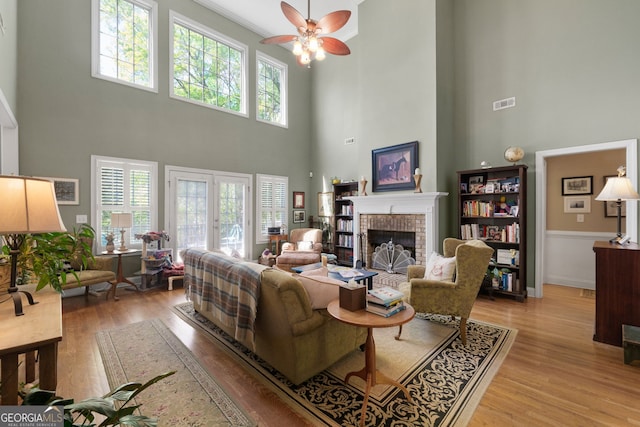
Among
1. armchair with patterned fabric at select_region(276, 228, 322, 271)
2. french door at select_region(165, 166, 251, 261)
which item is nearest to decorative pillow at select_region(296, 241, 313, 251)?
armchair with patterned fabric at select_region(276, 228, 322, 271)

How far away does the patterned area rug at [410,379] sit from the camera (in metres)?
1.82

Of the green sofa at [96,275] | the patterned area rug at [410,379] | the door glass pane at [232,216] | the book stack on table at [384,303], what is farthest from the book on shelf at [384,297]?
the door glass pane at [232,216]

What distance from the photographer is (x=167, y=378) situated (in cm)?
231

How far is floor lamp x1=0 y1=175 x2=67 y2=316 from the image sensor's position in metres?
1.34

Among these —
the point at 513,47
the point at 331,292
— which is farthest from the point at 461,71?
the point at 331,292

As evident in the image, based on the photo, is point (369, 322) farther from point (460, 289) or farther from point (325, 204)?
point (325, 204)

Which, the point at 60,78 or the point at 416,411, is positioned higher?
the point at 60,78

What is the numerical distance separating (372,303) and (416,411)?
2.53 feet

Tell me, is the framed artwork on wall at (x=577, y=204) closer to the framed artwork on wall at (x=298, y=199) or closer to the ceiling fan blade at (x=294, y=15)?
the ceiling fan blade at (x=294, y=15)

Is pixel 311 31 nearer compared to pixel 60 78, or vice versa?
pixel 311 31

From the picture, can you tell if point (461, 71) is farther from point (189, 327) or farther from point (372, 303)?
point (189, 327)

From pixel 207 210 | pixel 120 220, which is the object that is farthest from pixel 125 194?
pixel 207 210

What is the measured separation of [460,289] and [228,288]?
7.25ft

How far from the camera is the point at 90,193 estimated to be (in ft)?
15.2
